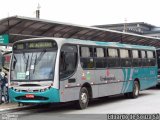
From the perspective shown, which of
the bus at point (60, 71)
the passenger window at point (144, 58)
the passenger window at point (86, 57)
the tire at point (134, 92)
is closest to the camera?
the bus at point (60, 71)

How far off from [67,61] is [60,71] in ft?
2.05

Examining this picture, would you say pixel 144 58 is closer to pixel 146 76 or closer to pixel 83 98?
pixel 146 76

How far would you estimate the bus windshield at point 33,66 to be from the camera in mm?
13867

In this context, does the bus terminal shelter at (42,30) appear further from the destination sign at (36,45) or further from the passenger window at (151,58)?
the passenger window at (151,58)

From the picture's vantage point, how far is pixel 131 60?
2033 cm

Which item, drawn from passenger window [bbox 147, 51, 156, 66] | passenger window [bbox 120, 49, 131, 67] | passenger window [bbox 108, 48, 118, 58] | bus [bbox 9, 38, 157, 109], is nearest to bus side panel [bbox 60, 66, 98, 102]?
bus [bbox 9, 38, 157, 109]

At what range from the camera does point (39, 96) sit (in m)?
13.8

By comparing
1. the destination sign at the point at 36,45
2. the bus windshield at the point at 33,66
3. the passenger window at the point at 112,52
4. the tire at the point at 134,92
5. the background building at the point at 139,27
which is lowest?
the tire at the point at 134,92

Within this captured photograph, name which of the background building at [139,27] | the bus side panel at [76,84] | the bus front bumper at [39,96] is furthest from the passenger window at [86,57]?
the background building at [139,27]

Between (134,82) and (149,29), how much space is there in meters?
62.0

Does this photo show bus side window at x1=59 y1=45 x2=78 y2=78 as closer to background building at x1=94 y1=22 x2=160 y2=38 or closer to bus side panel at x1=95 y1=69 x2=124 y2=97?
bus side panel at x1=95 y1=69 x2=124 y2=97

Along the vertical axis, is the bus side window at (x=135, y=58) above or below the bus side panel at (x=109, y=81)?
above

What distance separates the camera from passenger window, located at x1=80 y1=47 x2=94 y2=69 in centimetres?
1538

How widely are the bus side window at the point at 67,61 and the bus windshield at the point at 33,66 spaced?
1.12 ft
